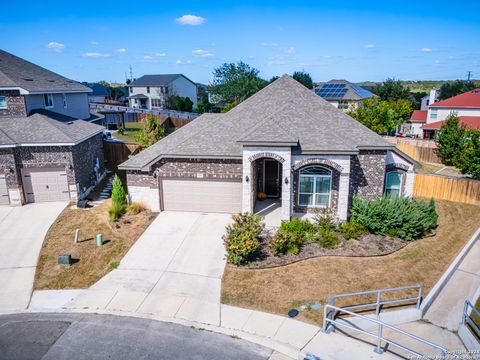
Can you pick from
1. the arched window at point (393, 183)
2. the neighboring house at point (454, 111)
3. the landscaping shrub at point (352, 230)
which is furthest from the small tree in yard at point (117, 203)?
the neighboring house at point (454, 111)

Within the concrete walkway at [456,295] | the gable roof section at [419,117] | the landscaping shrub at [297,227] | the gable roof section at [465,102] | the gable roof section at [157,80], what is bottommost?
the concrete walkway at [456,295]

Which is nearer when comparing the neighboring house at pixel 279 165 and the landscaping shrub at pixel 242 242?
the landscaping shrub at pixel 242 242

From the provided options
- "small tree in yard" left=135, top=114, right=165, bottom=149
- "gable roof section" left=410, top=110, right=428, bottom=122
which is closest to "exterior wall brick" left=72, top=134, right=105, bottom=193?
"small tree in yard" left=135, top=114, right=165, bottom=149

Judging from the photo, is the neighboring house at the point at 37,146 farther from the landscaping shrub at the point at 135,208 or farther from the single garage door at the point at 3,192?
the landscaping shrub at the point at 135,208

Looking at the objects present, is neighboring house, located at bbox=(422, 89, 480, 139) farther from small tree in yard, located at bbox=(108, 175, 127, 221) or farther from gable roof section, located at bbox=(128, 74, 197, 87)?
gable roof section, located at bbox=(128, 74, 197, 87)

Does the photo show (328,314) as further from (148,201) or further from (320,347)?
(148,201)

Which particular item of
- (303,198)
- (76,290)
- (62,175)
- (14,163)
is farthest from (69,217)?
(303,198)

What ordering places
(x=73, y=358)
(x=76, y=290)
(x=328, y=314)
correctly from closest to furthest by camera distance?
1. (x=73, y=358)
2. (x=328, y=314)
3. (x=76, y=290)
